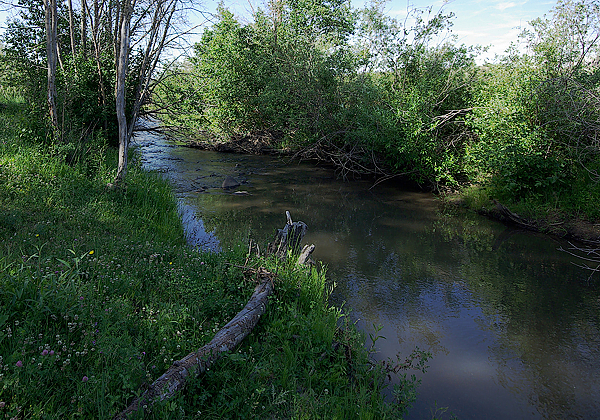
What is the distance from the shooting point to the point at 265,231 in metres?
9.38

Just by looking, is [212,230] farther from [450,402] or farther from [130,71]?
[450,402]

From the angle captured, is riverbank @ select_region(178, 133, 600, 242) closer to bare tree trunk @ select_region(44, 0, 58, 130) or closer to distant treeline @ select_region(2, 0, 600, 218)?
distant treeline @ select_region(2, 0, 600, 218)

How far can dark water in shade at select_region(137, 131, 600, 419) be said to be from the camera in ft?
15.5

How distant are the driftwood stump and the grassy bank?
10cm

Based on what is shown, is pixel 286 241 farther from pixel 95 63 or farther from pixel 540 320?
pixel 95 63

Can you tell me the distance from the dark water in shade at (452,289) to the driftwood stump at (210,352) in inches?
65.4

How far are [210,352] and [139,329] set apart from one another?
0.82 m

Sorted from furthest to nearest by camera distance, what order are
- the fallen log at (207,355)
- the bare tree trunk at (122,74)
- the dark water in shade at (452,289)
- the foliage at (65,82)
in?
1. the foliage at (65,82)
2. the bare tree trunk at (122,74)
3. the dark water in shade at (452,289)
4. the fallen log at (207,355)

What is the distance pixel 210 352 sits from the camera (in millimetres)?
3596

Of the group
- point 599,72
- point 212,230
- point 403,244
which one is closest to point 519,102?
point 599,72

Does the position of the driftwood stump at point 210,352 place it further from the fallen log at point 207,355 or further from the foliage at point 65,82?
the foliage at point 65,82

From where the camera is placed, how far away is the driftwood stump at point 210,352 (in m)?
2.97

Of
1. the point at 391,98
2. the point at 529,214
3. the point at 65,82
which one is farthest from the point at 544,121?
the point at 65,82

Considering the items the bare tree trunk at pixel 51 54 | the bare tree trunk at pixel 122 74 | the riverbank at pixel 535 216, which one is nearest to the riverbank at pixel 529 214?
the riverbank at pixel 535 216
